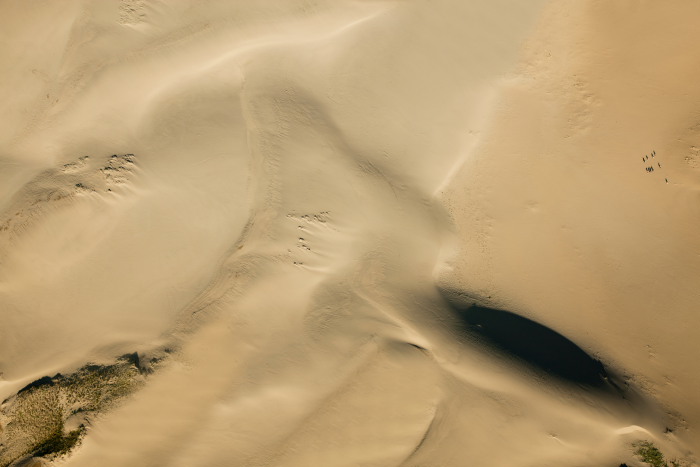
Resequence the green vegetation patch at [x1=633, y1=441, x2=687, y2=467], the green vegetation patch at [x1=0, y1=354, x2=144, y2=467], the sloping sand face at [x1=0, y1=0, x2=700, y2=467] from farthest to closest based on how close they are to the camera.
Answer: the green vegetation patch at [x1=633, y1=441, x2=687, y2=467] < the sloping sand face at [x1=0, y1=0, x2=700, y2=467] < the green vegetation patch at [x1=0, y1=354, x2=144, y2=467]

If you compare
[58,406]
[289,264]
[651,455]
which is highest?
[289,264]

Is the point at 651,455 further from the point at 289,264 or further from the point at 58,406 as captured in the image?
the point at 58,406

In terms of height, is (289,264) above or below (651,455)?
above

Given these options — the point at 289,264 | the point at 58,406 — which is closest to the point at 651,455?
the point at 289,264

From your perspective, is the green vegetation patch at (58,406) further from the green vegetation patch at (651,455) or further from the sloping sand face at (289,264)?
the green vegetation patch at (651,455)

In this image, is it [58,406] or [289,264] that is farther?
[289,264]

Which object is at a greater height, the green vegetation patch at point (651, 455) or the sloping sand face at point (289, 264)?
the sloping sand face at point (289, 264)

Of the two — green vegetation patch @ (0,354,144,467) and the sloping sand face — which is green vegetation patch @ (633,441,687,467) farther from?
green vegetation patch @ (0,354,144,467)

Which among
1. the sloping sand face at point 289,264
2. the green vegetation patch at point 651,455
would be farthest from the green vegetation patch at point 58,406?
the green vegetation patch at point 651,455

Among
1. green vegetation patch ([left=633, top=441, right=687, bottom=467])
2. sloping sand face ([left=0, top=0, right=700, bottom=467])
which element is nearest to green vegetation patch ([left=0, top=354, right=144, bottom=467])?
sloping sand face ([left=0, top=0, right=700, bottom=467])
